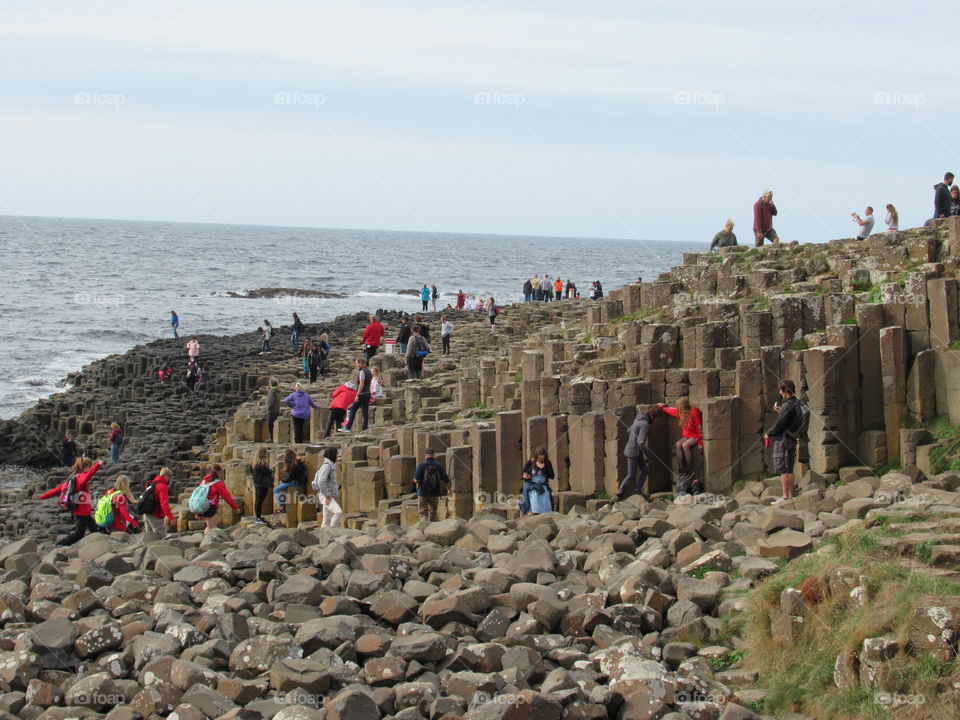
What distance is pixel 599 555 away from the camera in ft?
42.4

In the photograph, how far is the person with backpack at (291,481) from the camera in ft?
65.5

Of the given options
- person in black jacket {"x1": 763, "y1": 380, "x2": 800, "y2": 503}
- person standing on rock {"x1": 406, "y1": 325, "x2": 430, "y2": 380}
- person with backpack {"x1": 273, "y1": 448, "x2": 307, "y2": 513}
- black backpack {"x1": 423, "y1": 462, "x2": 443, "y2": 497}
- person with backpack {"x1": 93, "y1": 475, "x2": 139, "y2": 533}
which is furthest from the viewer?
person standing on rock {"x1": 406, "y1": 325, "x2": 430, "y2": 380}

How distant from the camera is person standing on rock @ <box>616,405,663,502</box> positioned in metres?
16.6

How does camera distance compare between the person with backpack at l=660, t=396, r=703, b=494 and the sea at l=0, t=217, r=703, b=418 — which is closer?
the person with backpack at l=660, t=396, r=703, b=494

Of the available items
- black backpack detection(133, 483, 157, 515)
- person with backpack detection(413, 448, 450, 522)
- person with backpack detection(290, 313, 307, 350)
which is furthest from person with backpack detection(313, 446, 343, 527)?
person with backpack detection(290, 313, 307, 350)

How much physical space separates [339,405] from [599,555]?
37.9 ft

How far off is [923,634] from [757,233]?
15.0 metres

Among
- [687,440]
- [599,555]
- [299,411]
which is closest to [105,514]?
[299,411]

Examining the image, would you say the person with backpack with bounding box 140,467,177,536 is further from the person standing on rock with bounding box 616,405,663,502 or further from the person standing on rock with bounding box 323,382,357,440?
the person standing on rock with bounding box 616,405,663,502

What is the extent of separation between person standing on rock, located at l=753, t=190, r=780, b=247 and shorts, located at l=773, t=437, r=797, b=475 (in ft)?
27.3

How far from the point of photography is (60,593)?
1245 cm

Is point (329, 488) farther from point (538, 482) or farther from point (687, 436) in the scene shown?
point (687, 436)

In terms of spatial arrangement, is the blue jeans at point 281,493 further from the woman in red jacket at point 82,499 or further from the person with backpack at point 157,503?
the woman in red jacket at point 82,499

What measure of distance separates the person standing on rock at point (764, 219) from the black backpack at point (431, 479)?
8658 millimetres
